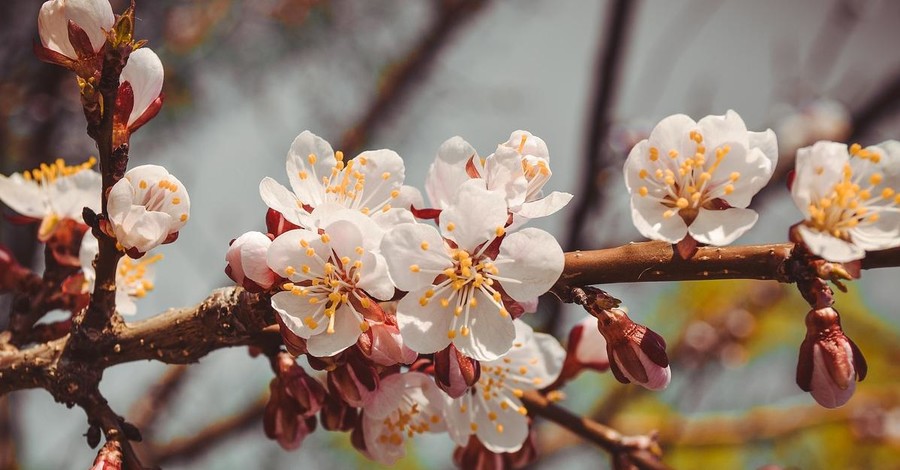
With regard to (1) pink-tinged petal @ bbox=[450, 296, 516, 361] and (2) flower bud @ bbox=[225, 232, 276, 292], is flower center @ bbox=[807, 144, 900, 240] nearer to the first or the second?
(1) pink-tinged petal @ bbox=[450, 296, 516, 361]

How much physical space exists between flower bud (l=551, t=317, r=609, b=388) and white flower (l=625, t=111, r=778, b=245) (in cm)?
27

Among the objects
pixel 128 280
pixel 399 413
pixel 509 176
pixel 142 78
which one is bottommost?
pixel 399 413

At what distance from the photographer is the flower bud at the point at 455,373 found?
0.71 meters

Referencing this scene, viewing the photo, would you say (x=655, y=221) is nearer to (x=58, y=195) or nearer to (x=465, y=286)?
(x=465, y=286)

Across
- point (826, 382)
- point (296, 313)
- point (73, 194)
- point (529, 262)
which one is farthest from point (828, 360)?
point (73, 194)

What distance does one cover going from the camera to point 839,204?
67cm

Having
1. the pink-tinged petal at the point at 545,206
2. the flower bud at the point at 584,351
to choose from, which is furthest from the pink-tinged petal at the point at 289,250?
the flower bud at the point at 584,351

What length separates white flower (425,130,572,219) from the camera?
73 centimetres

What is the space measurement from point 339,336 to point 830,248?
459 millimetres

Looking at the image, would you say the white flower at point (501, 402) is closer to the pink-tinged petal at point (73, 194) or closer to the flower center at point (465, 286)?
the flower center at point (465, 286)

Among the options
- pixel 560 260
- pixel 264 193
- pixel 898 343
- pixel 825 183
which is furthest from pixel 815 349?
pixel 898 343

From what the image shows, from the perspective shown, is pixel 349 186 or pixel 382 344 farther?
pixel 349 186

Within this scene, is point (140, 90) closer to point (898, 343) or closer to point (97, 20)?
point (97, 20)

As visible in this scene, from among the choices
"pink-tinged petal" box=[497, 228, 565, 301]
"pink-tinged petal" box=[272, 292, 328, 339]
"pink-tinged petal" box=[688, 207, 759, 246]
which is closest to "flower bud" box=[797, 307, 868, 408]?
"pink-tinged petal" box=[688, 207, 759, 246]
